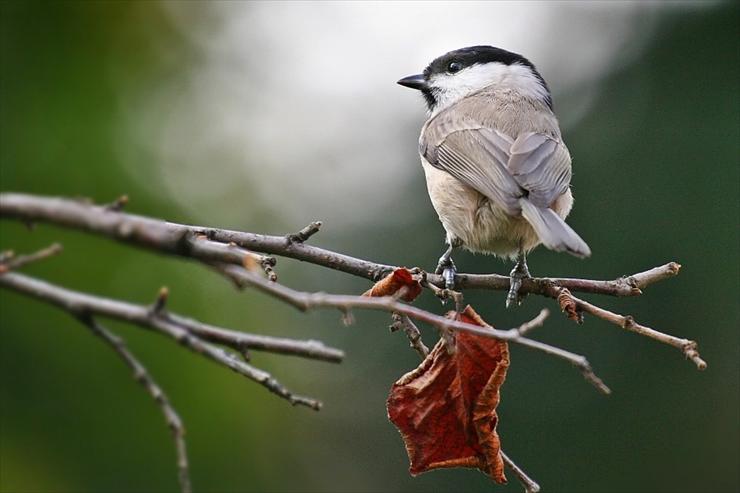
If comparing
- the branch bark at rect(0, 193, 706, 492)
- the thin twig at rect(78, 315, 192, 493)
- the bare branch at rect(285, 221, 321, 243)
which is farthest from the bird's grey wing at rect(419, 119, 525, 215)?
the thin twig at rect(78, 315, 192, 493)

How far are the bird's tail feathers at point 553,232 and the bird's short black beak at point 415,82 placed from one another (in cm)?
Answer: 200

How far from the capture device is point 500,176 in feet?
12.6

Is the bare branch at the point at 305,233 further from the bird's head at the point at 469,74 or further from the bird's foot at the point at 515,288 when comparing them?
the bird's head at the point at 469,74

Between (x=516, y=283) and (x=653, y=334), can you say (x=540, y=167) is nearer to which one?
(x=516, y=283)

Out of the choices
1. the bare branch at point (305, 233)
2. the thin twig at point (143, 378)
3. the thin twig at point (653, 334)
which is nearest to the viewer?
the thin twig at point (143, 378)

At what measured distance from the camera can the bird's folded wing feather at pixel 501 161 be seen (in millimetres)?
3733

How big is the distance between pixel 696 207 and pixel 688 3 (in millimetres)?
2682

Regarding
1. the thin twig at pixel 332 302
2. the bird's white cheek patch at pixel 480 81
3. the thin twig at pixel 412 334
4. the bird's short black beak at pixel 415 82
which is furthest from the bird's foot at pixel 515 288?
the bird's short black beak at pixel 415 82

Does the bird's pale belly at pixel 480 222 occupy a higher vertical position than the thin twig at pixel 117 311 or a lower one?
lower

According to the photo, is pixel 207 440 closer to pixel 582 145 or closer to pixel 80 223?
pixel 80 223

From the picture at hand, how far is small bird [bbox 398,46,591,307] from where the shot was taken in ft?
11.9

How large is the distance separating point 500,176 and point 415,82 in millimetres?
1787

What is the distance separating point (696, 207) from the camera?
8773 mm

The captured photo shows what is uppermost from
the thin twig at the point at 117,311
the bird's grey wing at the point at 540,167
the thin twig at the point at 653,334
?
the thin twig at the point at 117,311
